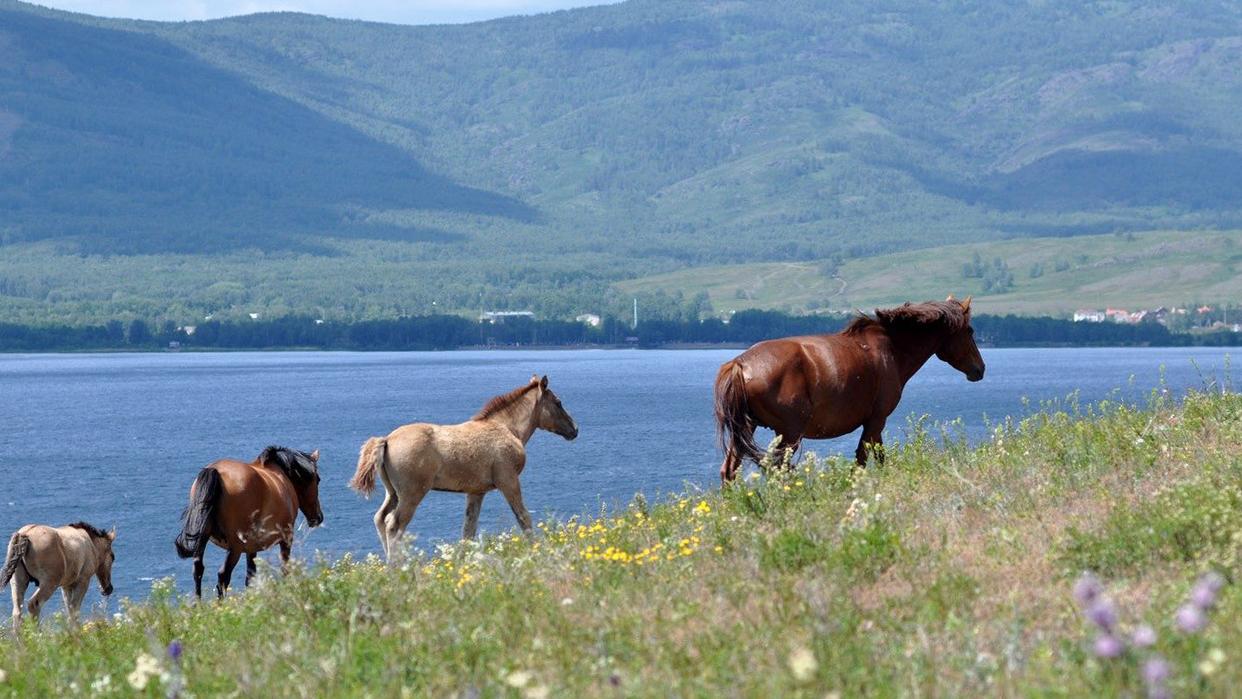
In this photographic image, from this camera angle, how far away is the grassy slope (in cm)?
814

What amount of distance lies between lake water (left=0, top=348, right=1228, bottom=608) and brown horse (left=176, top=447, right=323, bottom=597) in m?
1.38

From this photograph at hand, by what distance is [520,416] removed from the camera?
19.4 m

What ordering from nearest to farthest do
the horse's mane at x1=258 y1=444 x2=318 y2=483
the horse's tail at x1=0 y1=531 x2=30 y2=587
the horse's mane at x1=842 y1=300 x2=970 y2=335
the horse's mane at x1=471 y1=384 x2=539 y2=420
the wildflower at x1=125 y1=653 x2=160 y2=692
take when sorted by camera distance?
the wildflower at x1=125 y1=653 x2=160 y2=692 → the horse's mane at x1=842 y1=300 x2=970 y2=335 → the horse's mane at x1=471 y1=384 x2=539 y2=420 → the horse's mane at x1=258 y1=444 x2=318 y2=483 → the horse's tail at x1=0 y1=531 x2=30 y2=587

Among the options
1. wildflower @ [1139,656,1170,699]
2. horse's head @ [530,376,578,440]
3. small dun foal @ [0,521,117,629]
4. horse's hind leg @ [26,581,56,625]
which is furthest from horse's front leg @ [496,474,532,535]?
wildflower @ [1139,656,1170,699]

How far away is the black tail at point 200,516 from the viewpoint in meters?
18.1

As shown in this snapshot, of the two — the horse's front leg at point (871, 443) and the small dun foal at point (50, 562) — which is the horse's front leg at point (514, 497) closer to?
the horse's front leg at point (871, 443)

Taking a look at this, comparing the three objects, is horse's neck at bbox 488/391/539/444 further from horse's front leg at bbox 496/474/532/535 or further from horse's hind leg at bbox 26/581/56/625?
horse's hind leg at bbox 26/581/56/625

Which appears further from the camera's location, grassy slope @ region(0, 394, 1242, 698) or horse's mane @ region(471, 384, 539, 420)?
horse's mane @ region(471, 384, 539, 420)

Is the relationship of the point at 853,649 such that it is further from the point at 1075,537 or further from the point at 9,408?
the point at 9,408

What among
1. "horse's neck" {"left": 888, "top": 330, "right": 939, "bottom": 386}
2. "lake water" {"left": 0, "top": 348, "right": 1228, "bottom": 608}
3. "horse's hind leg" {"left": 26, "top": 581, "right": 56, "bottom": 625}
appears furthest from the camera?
"lake water" {"left": 0, "top": 348, "right": 1228, "bottom": 608}

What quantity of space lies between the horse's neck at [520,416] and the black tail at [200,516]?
10.1 feet

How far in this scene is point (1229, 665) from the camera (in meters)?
7.33

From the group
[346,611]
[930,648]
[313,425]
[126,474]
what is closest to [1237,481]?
[930,648]

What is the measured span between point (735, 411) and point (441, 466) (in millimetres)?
3513
